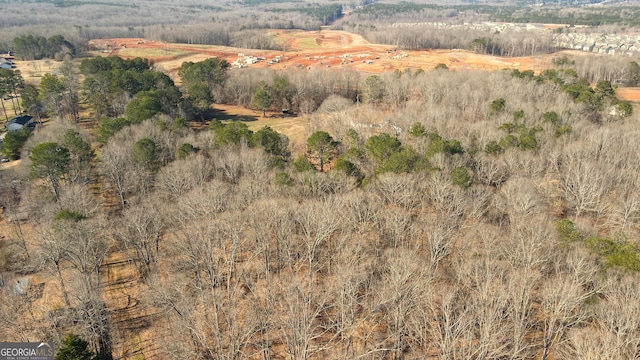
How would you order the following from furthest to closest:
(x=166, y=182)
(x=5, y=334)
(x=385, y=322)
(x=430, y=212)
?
1. (x=166, y=182)
2. (x=430, y=212)
3. (x=385, y=322)
4. (x=5, y=334)

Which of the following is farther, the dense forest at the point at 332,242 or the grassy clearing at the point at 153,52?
the grassy clearing at the point at 153,52

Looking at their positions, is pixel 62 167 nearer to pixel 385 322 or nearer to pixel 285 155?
pixel 285 155

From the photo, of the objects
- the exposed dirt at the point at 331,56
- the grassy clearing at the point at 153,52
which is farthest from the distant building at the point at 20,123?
the grassy clearing at the point at 153,52

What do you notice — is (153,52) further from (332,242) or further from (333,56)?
(332,242)

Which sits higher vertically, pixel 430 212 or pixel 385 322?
pixel 430 212

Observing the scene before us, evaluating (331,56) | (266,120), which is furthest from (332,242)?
(331,56)

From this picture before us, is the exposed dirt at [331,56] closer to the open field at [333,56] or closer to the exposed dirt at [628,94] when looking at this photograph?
the open field at [333,56]

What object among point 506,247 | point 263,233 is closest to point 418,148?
point 506,247
